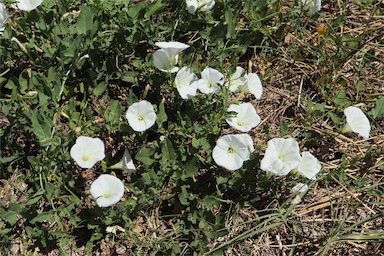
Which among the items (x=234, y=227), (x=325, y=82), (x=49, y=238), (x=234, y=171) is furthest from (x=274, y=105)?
(x=49, y=238)

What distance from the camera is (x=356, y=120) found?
249 centimetres

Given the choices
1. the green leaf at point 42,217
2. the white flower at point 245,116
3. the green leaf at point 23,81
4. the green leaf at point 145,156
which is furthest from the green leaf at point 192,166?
the green leaf at point 23,81

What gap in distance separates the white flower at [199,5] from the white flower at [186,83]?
1.18ft

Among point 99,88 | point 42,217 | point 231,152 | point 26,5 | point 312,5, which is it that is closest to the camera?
point 42,217

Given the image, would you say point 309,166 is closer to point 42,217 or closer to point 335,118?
point 335,118

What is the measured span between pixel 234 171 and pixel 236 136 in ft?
0.82

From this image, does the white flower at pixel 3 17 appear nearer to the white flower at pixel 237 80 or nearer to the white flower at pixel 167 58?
the white flower at pixel 167 58

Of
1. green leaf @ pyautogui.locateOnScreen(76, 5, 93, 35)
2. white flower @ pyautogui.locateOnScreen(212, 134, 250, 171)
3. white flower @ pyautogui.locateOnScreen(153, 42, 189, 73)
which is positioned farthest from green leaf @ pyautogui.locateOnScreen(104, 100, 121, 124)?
white flower @ pyautogui.locateOnScreen(212, 134, 250, 171)

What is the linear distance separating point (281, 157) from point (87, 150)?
900 mm

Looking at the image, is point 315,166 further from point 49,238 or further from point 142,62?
point 49,238

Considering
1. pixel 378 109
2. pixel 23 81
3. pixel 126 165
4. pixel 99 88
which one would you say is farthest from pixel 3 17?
pixel 378 109

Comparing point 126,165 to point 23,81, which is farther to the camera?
point 23,81

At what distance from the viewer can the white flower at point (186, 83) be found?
7.80 feet

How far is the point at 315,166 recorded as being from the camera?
7.65 feet
